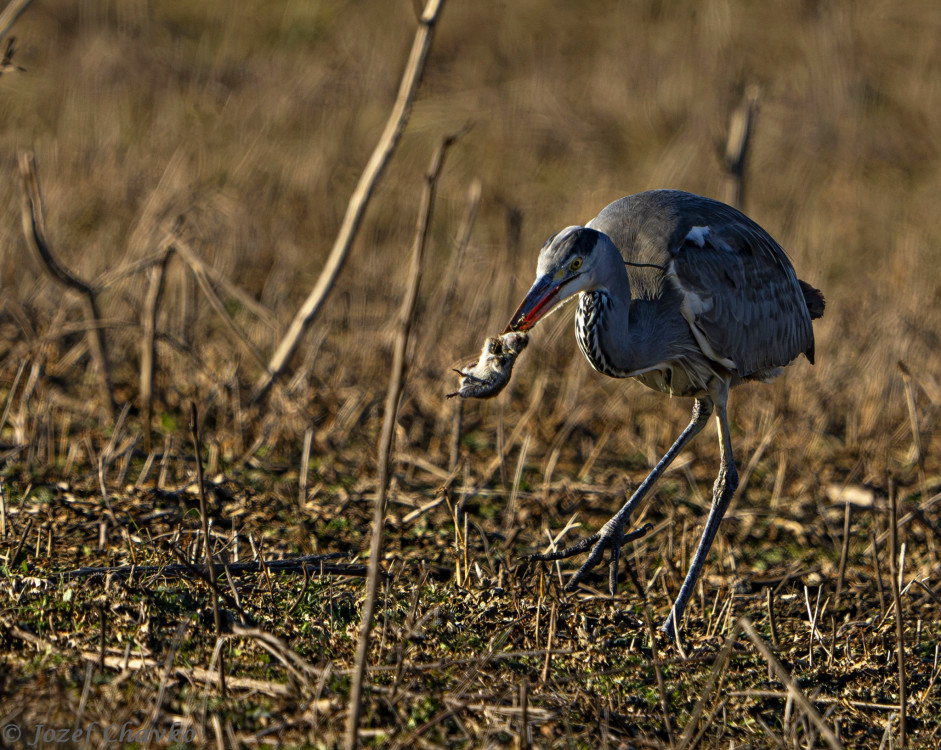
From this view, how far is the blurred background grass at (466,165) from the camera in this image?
6660 mm

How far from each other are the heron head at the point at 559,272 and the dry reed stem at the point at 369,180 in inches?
77.6

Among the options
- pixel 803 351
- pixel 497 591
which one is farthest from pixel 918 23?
pixel 497 591

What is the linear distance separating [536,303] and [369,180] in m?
2.21

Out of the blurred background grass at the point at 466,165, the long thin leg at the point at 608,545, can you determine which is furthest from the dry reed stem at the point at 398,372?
the blurred background grass at the point at 466,165

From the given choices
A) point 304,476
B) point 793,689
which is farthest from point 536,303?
point 304,476

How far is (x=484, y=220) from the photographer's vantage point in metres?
10.5

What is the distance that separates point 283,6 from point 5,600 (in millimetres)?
13398

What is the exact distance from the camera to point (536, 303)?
382 cm

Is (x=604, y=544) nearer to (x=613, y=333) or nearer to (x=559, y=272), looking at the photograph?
(x=613, y=333)

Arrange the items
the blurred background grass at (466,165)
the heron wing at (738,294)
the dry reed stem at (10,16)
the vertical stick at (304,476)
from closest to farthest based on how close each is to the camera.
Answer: the dry reed stem at (10,16) → the heron wing at (738,294) → the vertical stick at (304,476) → the blurred background grass at (466,165)

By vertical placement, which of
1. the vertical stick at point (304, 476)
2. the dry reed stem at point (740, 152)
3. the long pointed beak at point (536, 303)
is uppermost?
the dry reed stem at point (740, 152)

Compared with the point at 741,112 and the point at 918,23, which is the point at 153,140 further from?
the point at 918,23

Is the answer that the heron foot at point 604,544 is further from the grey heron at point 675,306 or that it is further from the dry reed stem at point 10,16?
the dry reed stem at point 10,16
